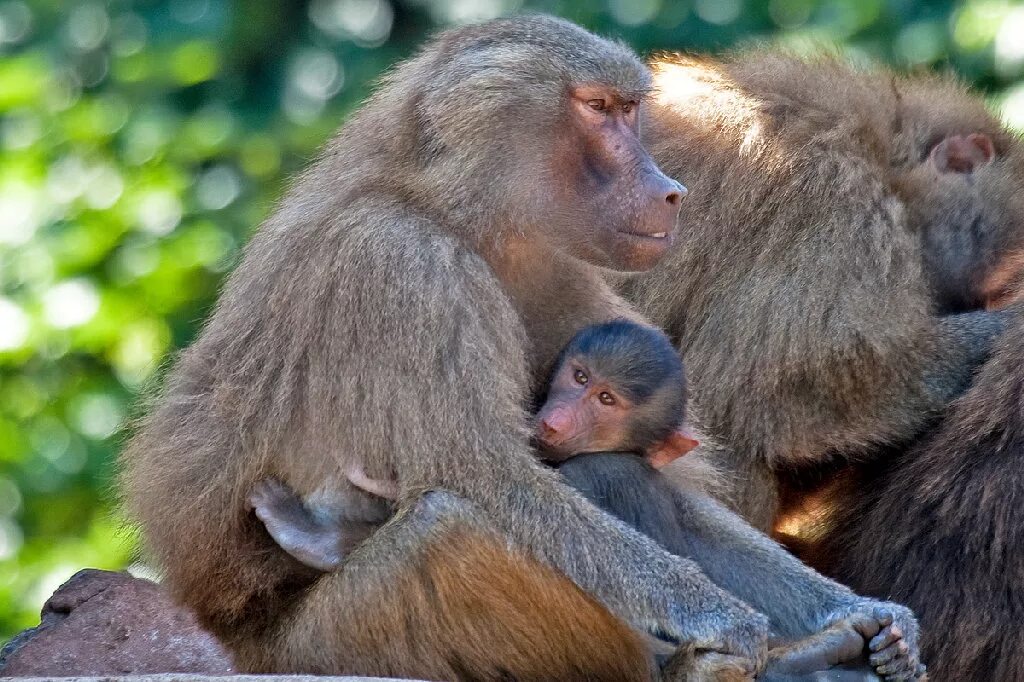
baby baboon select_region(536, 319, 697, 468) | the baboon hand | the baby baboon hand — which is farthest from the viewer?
baby baboon select_region(536, 319, 697, 468)

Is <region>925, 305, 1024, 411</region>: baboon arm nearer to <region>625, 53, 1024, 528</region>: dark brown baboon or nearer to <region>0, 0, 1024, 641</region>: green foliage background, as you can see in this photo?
<region>625, 53, 1024, 528</region>: dark brown baboon

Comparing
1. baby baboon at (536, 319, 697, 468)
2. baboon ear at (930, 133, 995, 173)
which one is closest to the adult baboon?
baby baboon at (536, 319, 697, 468)

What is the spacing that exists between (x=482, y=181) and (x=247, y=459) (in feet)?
2.64

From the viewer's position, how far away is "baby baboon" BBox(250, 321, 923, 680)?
3494mm

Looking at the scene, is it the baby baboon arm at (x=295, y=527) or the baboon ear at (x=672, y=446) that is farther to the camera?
the baboon ear at (x=672, y=446)

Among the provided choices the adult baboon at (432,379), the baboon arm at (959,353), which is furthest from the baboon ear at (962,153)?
the adult baboon at (432,379)

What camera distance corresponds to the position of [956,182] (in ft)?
15.8

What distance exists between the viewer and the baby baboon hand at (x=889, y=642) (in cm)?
348

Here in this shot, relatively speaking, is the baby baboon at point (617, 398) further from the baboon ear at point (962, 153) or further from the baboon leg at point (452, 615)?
the baboon ear at point (962, 153)

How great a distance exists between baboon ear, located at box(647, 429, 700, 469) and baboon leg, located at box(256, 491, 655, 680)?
1.71 ft

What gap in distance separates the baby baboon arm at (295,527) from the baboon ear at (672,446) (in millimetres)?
747

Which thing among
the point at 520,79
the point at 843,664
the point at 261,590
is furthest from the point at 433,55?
the point at 843,664

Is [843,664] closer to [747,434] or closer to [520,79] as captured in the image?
[747,434]

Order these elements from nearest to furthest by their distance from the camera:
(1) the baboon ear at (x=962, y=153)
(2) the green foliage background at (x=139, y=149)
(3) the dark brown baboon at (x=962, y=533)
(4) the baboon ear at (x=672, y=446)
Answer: (4) the baboon ear at (x=672, y=446) → (3) the dark brown baboon at (x=962, y=533) → (1) the baboon ear at (x=962, y=153) → (2) the green foliage background at (x=139, y=149)
